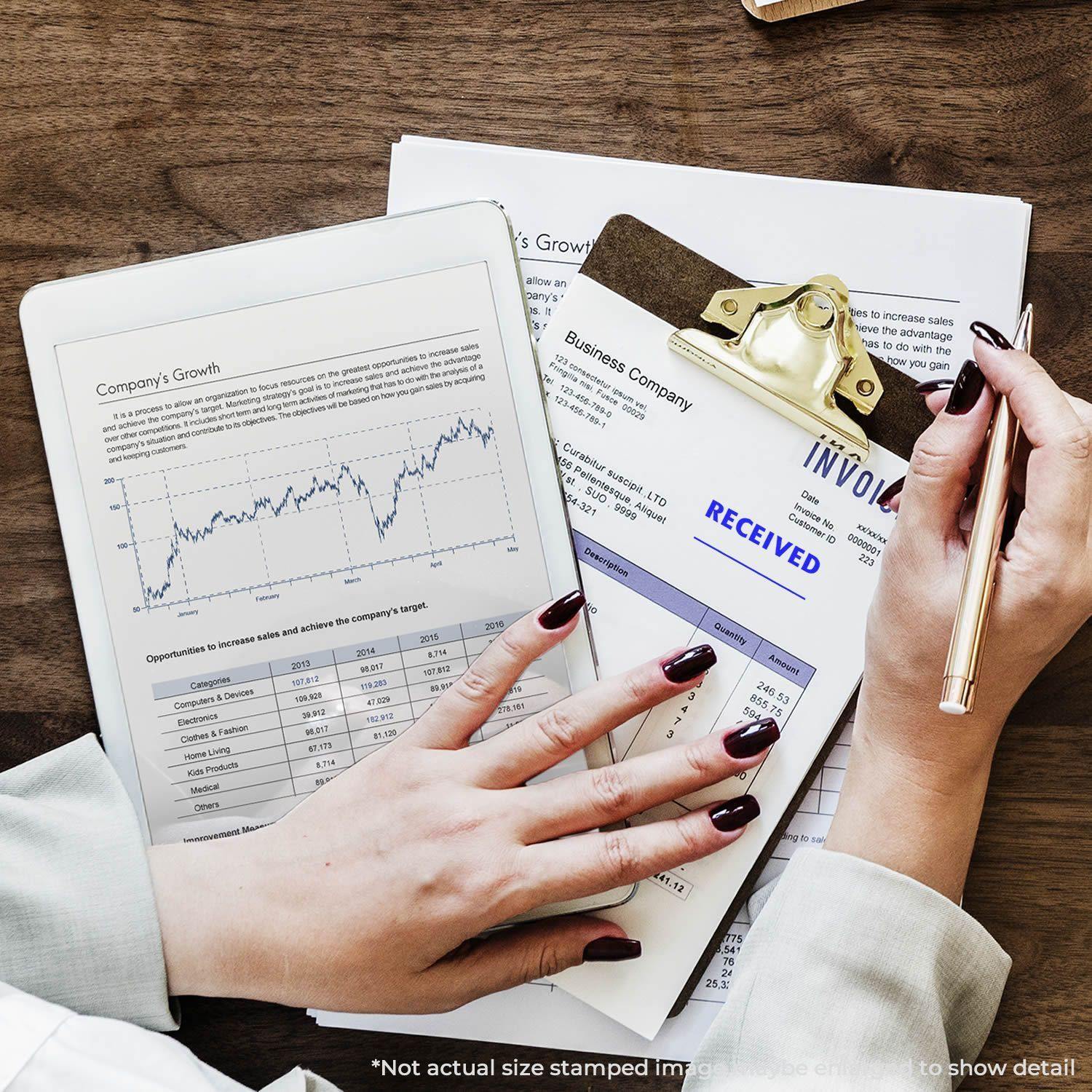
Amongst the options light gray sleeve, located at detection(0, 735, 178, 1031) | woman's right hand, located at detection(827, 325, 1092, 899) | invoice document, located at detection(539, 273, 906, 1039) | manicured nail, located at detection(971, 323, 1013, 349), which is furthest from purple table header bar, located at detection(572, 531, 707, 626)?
light gray sleeve, located at detection(0, 735, 178, 1031)

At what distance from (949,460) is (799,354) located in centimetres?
14

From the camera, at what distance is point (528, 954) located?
22.5 inches

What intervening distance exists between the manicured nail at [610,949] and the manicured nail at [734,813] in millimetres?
98

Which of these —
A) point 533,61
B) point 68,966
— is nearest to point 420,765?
point 68,966

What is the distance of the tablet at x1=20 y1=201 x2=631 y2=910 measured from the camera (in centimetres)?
61

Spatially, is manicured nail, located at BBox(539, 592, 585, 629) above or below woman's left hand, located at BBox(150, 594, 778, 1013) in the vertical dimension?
above

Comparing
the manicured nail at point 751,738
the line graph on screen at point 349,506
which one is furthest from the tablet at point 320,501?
the manicured nail at point 751,738

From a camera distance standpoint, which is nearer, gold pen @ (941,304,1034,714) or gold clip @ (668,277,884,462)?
gold pen @ (941,304,1034,714)

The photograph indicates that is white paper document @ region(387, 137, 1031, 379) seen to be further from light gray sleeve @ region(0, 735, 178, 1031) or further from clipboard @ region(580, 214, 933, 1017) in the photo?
light gray sleeve @ region(0, 735, 178, 1031)

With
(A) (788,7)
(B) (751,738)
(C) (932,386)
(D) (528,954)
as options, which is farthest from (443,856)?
(A) (788,7)

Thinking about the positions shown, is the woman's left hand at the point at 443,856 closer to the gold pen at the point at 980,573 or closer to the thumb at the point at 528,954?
the thumb at the point at 528,954

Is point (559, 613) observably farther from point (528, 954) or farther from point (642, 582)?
point (528, 954)

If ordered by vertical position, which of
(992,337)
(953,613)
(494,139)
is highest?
(494,139)

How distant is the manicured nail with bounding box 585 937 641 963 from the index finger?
0.16 metres
